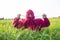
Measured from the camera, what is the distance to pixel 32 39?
1.91 metres

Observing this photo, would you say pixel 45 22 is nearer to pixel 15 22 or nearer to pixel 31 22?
pixel 31 22

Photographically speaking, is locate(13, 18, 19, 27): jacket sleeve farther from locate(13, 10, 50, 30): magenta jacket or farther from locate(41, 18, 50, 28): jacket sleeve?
locate(41, 18, 50, 28): jacket sleeve

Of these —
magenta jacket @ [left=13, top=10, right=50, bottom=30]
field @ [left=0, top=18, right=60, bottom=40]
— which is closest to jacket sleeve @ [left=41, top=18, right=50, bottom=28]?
magenta jacket @ [left=13, top=10, right=50, bottom=30]

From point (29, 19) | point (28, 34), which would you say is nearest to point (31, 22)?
point (29, 19)

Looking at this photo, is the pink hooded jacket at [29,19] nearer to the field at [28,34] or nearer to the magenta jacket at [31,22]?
the magenta jacket at [31,22]

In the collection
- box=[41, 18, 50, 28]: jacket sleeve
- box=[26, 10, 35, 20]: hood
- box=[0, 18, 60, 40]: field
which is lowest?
box=[0, 18, 60, 40]: field

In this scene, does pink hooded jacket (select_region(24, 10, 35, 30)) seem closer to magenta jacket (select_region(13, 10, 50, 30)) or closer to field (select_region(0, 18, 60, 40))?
magenta jacket (select_region(13, 10, 50, 30))

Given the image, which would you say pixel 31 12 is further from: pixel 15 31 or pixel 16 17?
pixel 15 31

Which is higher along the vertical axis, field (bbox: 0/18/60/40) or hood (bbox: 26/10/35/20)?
hood (bbox: 26/10/35/20)

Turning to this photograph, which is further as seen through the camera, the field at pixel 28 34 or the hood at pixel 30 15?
the hood at pixel 30 15

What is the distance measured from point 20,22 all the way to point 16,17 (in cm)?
6

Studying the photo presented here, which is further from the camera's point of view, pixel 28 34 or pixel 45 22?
pixel 45 22

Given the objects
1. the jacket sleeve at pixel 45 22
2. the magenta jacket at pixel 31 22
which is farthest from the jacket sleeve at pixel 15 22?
the jacket sleeve at pixel 45 22

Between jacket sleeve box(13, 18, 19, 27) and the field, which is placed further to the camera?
jacket sleeve box(13, 18, 19, 27)
